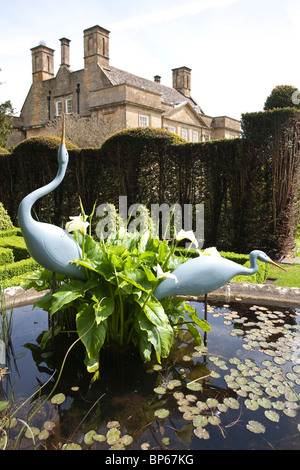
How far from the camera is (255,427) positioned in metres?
1.79

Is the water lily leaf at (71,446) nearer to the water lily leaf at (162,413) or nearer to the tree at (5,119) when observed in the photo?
the water lily leaf at (162,413)

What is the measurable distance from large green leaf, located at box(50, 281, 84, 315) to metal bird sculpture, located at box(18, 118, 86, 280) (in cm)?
8

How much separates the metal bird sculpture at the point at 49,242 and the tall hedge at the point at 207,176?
238 inches

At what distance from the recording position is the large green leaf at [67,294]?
2139 mm

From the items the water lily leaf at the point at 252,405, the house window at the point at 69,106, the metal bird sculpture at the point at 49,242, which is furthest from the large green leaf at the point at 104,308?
the house window at the point at 69,106

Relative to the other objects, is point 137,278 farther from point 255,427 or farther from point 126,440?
point 255,427

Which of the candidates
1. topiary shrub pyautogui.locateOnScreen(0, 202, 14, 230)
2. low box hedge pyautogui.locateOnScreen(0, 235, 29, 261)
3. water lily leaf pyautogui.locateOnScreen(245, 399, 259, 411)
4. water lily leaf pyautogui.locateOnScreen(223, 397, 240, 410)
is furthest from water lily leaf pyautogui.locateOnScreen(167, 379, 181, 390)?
topiary shrub pyautogui.locateOnScreen(0, 202, 14, 230)

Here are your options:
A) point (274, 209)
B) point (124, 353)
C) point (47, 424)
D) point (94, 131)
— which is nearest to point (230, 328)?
point (124, 353)

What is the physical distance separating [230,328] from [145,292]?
1.24 meters

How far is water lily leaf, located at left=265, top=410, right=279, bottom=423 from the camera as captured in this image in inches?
72.9

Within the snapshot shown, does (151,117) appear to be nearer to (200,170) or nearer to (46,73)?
(46,73)

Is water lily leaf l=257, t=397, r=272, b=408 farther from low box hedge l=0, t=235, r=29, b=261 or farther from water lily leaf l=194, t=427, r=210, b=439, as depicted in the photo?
low box hedge l=0, t=235, r=29, b=261

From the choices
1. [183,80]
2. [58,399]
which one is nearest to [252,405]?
[58,399]

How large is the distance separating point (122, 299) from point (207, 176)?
6.49 meters
